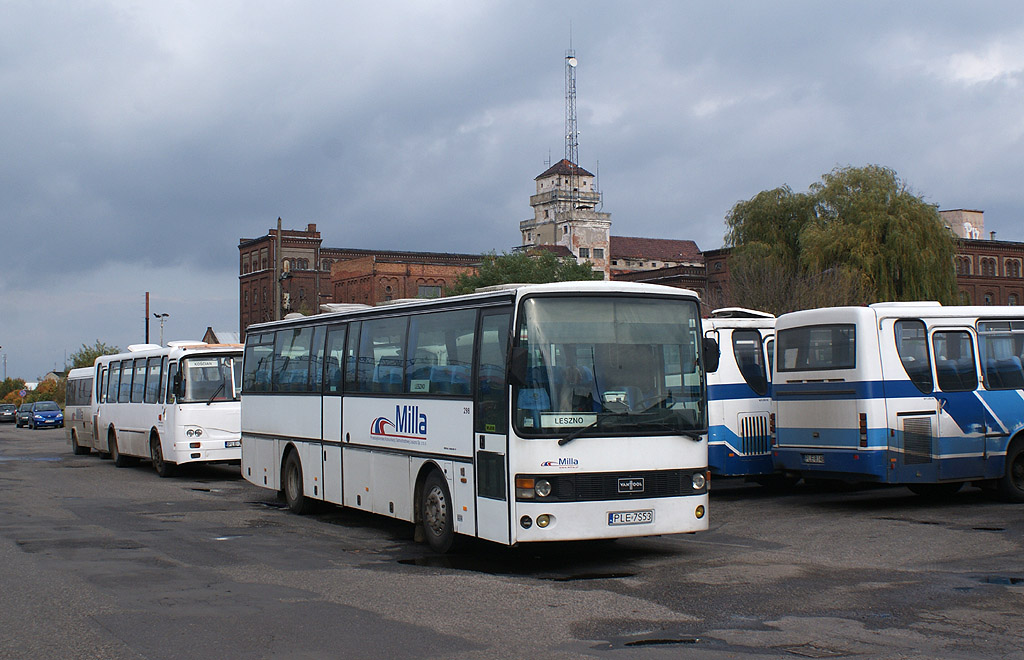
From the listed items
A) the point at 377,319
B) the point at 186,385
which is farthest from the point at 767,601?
the point at 186,385

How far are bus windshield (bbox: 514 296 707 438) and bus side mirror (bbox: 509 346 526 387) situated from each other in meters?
0.06

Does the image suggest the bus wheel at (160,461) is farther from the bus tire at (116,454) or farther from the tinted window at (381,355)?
the tinted window at (381,355)

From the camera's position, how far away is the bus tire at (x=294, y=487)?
1705cm

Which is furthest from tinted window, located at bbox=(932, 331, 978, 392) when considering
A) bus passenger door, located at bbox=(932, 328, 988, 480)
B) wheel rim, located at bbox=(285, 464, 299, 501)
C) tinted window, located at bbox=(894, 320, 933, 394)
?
wheel rim, located at bbox=(285, 464, 299, 501)

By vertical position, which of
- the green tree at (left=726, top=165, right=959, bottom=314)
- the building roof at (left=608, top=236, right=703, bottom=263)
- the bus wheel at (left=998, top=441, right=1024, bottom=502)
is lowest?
the bus wheel at (left=998, top=441, right=1024, bottom=502)

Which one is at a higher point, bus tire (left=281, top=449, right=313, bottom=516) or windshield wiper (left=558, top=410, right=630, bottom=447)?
windshield wiper (left=558, top=410, right=630, bottom=447)

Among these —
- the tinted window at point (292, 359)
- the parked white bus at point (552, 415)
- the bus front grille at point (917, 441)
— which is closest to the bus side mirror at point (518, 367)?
the parked white bus at point (552, 415)

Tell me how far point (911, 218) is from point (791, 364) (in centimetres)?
3080

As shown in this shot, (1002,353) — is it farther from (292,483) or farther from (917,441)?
(292,483)

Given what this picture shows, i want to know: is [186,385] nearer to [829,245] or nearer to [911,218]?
[829,245]

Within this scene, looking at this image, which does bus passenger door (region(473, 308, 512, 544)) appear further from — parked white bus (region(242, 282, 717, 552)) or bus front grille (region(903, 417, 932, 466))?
bus front grille (region(903, 417, 932, 466))

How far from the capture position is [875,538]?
13641 millimetres

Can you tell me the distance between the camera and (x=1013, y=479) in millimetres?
17281

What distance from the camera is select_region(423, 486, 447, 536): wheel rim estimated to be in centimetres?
1254
